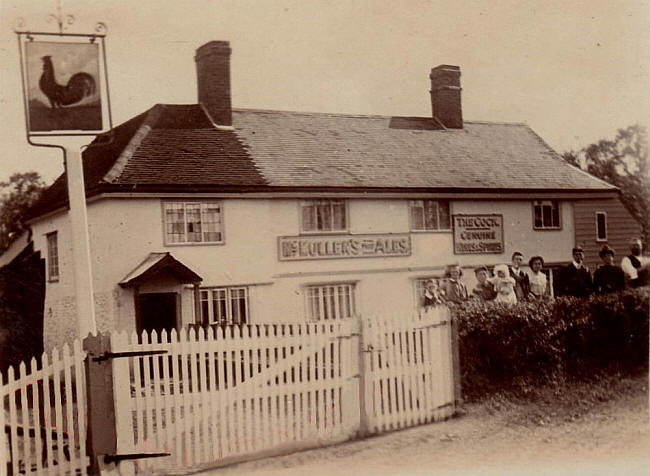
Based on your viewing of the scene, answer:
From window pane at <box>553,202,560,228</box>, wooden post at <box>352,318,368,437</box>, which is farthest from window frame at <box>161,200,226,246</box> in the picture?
window pane at <box>553,202,560,228</box>

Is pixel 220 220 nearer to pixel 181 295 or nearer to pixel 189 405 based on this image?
pixel 181 295

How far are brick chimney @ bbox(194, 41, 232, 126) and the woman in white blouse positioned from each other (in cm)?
367

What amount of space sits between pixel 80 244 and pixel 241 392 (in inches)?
78.3

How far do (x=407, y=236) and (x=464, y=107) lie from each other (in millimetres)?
1474

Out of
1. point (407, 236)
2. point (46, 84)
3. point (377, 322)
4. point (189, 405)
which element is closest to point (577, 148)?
A: point (407, 236)

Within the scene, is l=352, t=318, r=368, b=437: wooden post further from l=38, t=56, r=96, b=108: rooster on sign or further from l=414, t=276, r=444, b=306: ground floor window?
l=38, t=56, r=96, b=108: rooster on sign

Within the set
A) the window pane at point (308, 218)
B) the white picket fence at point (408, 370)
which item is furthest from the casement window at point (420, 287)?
the window pane at point (308, 218)

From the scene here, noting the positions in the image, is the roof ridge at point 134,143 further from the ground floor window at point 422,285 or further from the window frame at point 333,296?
the ground floor window at point 422,285

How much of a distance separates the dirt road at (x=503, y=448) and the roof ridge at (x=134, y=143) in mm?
2880

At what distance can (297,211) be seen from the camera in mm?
7344

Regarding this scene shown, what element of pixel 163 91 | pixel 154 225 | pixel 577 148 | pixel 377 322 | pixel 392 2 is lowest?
pixel 377 322

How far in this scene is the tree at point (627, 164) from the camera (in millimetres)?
7961

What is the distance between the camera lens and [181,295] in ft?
22.9

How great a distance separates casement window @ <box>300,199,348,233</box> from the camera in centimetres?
734
